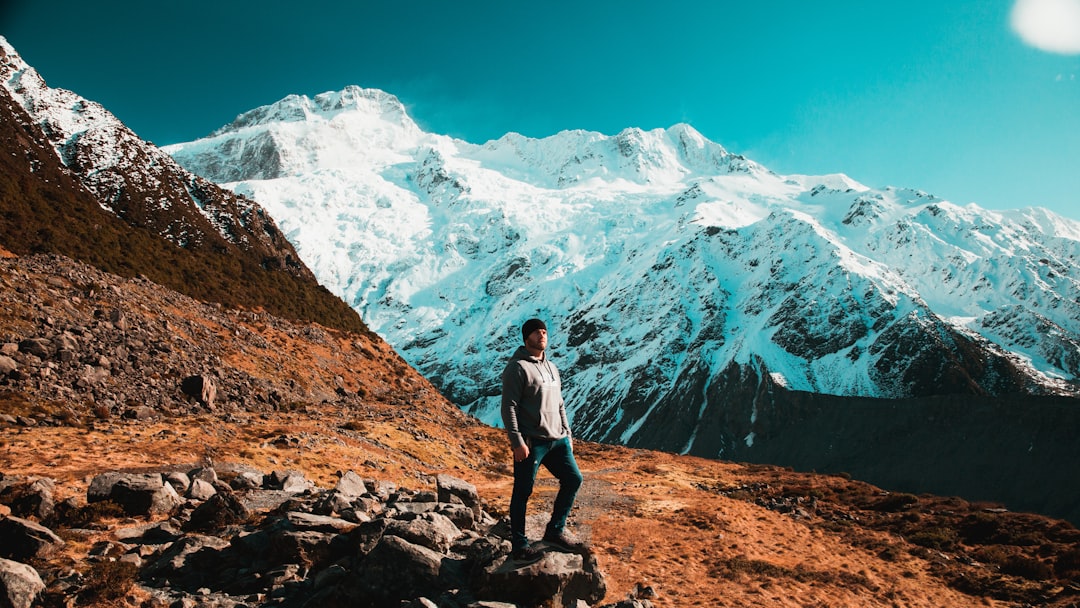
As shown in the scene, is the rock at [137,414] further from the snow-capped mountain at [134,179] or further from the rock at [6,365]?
the snow-capped mountain at [134,179]

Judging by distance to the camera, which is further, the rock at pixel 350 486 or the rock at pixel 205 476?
the rock at pixel 205 476

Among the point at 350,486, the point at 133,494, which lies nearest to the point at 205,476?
the point at 133,494

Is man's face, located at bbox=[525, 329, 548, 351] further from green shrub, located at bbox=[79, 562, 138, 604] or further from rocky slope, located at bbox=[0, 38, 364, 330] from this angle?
rocky slope, located at bbox=[0, 38, 364, 330]

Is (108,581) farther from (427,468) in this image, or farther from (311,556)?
(427,468)

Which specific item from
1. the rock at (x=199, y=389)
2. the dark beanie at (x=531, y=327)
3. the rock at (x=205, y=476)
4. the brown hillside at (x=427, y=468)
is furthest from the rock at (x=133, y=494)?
the rock at (x=199, y=389)

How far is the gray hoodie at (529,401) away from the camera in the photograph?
899 centimetres

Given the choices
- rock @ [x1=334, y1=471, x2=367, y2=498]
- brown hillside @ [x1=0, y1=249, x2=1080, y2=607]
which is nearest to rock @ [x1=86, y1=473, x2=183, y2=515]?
brown hillside @ [x1=0, y1=249, x2=1080, y2=607]

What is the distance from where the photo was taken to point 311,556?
32.3ft

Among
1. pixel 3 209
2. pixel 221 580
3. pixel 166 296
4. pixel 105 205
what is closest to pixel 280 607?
pixel 221 580

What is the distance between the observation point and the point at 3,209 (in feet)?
141

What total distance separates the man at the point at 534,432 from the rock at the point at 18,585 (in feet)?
20.8

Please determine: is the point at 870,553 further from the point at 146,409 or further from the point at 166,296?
the point at 166,296

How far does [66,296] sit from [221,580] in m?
29.8

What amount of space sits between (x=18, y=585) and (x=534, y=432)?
22.9ft
